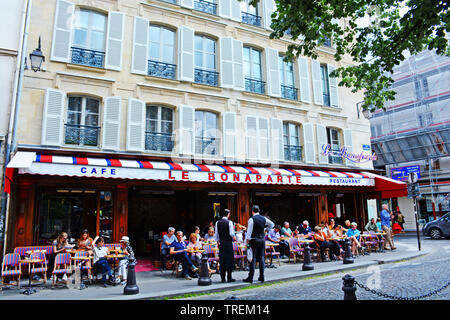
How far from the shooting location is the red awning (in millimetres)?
13594

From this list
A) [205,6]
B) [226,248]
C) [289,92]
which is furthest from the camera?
[289,92]

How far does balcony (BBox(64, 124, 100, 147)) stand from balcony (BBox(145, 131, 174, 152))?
5.15ft

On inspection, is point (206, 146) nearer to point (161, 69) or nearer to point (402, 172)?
point (161, 69)

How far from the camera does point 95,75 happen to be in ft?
34.1

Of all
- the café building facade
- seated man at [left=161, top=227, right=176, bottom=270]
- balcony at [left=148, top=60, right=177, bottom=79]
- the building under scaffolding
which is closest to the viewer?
seated man at [left=161, top=227, right=176, bottom=270]

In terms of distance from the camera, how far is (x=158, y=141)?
1098cm

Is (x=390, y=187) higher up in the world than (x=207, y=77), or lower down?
lower down

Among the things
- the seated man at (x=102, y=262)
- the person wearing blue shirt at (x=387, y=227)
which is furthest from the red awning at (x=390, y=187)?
the seated man at (x=102, y=262)

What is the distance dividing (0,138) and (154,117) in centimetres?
446

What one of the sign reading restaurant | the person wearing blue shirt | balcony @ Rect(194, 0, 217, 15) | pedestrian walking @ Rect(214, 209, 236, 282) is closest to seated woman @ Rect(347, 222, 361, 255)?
the person wearing blue shirt

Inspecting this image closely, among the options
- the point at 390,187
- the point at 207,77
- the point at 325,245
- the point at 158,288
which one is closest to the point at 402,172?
the point at 390,187

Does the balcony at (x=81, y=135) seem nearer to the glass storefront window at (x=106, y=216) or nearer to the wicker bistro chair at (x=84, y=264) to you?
the glass storefront window at (x=106, y=216)

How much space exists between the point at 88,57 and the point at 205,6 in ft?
16.9

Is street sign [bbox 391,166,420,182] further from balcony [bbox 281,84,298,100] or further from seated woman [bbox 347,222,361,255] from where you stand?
seated woman [bbox 347,222,361,255]
